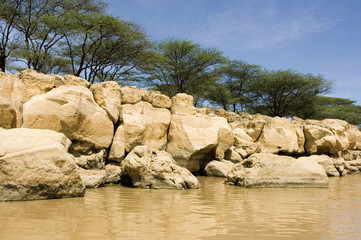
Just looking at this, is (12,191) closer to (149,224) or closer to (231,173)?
(149,224)

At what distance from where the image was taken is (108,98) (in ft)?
28.1

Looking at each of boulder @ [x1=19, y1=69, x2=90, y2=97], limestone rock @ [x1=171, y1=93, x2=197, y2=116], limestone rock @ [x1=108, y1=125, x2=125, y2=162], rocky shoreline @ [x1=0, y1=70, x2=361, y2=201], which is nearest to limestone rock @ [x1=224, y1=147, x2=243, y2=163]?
rocky shoreline @ [x1=0, y1=70, x2=361, y2=201]

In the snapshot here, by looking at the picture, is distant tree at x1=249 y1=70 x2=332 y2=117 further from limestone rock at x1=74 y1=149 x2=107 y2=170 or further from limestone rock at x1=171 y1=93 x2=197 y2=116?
limestone rock at x1=74 y1=149 x2=107 y2=170

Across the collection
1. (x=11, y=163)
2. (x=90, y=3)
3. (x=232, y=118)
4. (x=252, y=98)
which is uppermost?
(x=90, y=3)

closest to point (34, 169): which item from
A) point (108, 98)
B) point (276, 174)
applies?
point (108, 98)

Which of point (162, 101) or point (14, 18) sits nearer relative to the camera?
point (162, 101)

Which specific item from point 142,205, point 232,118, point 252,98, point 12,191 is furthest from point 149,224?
point 252,98

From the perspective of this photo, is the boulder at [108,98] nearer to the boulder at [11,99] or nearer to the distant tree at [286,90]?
the boulder at [11,99]

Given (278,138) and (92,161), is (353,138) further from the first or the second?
(92,161)

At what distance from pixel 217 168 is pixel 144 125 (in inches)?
117

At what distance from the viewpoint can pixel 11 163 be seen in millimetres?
4859

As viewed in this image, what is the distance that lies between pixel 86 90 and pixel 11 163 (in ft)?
11.6

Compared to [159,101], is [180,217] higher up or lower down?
lower down

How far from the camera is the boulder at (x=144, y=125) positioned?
875 cm
